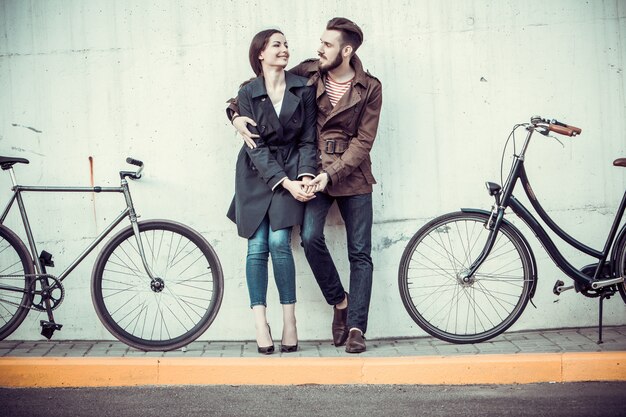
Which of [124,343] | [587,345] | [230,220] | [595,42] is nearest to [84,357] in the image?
[124,343]

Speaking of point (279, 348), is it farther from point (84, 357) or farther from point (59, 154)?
point (59, 154)

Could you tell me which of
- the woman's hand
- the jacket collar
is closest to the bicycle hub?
the woman's hand

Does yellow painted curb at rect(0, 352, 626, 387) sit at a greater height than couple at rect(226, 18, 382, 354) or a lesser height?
lesser

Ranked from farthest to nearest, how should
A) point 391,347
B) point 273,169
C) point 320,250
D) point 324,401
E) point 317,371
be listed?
point 391,347 < point 320,250 < point 273,169 < point 317,371 < point 324,401

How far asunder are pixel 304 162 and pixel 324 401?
176cm

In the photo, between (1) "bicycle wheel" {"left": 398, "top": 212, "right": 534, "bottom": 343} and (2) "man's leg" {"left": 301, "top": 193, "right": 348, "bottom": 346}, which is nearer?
(2) "man's leg" {"left": 301, "top": 193, "right": 348, "bottom": 346}

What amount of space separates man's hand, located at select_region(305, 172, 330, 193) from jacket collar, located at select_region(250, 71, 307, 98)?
66 centimetres

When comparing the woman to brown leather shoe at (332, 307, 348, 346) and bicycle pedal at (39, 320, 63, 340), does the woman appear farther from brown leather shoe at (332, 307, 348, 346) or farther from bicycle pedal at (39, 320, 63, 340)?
bicycle pedal at (39, 320, 63, 340)

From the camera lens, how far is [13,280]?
7.09 m

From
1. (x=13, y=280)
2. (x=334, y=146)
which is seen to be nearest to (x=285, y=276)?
(x=334, y=146)

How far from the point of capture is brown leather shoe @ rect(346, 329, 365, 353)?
21.9 feet

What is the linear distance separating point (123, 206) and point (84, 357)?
1.33 metres

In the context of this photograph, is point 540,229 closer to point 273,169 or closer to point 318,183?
point 318,183

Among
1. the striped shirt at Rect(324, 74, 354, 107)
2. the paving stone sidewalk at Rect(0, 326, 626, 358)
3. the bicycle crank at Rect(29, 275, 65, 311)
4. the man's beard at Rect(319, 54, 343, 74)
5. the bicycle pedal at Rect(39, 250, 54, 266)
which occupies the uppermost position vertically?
the man's beard at Rect(319, 54, 343, 74)
